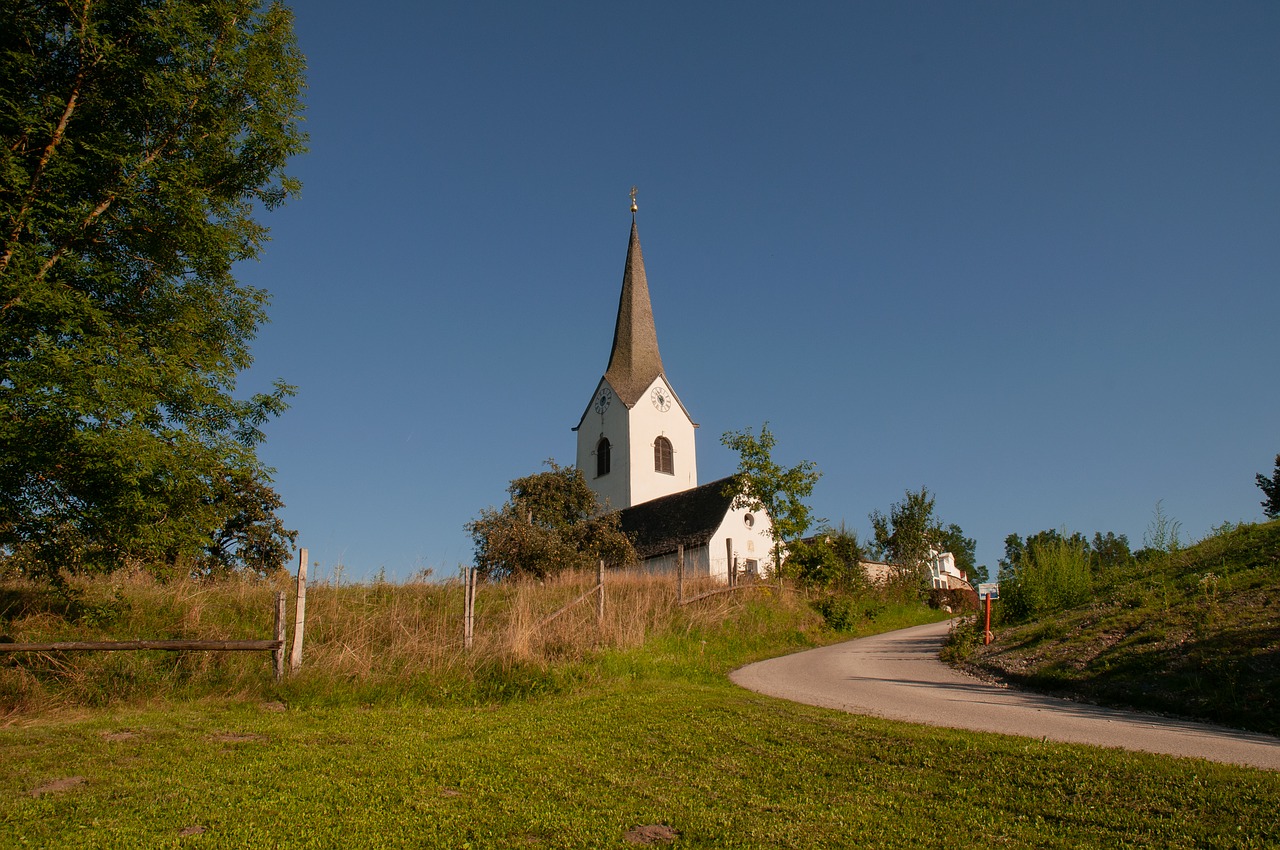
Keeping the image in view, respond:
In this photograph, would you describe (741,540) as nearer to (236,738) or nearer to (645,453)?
(645,453)

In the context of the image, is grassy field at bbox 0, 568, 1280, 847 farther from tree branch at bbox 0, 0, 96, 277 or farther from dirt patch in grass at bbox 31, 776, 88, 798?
tree branch at bbox 0, 0, 96, 277

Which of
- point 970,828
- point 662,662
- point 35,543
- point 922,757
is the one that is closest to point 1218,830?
point 970,828

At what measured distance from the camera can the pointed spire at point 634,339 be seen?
56659 mm

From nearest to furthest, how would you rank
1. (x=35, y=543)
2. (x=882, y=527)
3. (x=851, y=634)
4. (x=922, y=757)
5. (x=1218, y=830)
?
(x=1218, y=830)
(x=922, y=757)
(x=35, y=543)
(x=851, y=634)
(x=882, y=527)

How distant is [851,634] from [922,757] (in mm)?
18406

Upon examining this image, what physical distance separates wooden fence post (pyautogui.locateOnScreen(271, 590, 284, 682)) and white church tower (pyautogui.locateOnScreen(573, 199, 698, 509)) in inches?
1558

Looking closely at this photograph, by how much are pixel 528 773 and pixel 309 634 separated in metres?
7.56

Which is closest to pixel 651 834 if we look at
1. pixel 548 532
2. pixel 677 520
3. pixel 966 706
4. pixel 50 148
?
pixel 966 706

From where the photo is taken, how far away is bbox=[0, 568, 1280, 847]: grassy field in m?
5.09

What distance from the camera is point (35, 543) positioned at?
11.4 metres

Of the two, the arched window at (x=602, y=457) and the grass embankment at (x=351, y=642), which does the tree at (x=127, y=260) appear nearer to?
the grass embankment at (x=351, y=642)

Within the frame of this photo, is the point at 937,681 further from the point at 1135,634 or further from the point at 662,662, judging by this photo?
the point at 662,662

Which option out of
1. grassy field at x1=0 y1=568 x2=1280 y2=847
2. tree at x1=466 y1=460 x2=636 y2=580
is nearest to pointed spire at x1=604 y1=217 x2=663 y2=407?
tree at x1=466 y1=460 x2=636 y2=580

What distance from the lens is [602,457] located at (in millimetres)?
56781
